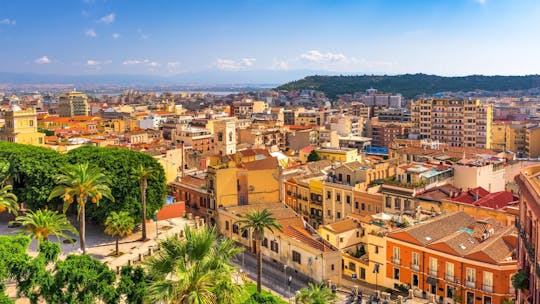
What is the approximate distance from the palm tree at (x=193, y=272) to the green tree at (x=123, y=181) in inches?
963

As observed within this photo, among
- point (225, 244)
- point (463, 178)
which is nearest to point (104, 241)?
point (225, 244)

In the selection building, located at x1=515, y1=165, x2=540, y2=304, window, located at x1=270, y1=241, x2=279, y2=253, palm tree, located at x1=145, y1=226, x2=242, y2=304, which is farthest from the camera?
window, located at x1=270, y1=241, x2=279, y2=253

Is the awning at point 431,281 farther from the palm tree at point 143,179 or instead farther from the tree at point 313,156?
the tree at point 313,156

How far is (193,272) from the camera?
73.0ft

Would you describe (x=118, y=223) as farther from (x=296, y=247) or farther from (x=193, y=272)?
(x=193, y=272)

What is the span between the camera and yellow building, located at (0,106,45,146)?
7706 centimetres

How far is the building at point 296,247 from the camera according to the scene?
141 ft

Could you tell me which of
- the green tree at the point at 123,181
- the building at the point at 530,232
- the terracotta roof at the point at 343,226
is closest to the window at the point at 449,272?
the terracotta roof at the point at 343,226

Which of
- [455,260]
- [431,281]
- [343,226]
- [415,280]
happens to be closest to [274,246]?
[343,226]

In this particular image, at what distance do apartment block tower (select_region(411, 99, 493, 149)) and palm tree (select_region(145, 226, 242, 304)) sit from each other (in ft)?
353

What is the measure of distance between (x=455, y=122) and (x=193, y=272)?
112 meters

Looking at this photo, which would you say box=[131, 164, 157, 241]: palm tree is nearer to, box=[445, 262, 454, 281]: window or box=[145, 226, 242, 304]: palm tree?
box=[145, 226, 242, 304]: palm tree

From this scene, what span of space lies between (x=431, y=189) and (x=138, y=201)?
28.3 meters

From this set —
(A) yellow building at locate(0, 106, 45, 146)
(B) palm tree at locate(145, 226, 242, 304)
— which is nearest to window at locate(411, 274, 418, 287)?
(B) palm tree at locate(145, 226, 242, 304)
